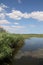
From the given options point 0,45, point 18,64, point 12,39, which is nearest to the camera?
point 0,45

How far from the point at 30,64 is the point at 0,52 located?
11.8 ft

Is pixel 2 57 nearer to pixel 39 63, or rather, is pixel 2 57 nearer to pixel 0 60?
pixel 0 60

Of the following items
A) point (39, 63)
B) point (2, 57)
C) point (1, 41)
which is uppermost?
point (1, 41)

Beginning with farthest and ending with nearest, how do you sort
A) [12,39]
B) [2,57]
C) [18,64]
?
[12,39], [18,64], [2,57]

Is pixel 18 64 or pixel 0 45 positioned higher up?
pixel 0 45

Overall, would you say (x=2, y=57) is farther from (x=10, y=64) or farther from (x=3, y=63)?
(x=10, y=64)

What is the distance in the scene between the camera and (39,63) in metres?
17.7

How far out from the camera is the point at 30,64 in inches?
666

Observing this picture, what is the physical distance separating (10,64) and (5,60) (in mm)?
595

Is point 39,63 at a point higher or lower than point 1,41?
lower

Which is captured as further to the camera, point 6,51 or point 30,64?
point 30,64

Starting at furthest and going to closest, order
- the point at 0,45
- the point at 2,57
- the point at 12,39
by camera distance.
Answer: the point at 12,39
the point at 0,45
the point at 2,57

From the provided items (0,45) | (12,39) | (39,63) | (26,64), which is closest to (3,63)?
(0,45)

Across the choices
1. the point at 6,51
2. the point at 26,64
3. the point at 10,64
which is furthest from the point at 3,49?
the point at 26,64
